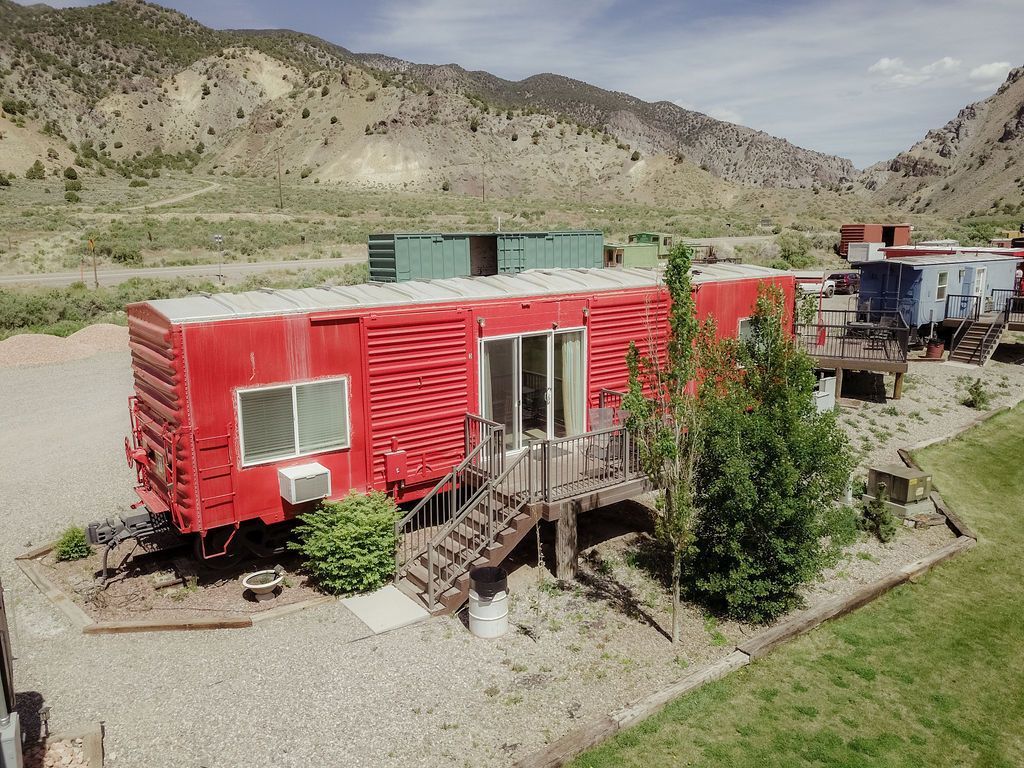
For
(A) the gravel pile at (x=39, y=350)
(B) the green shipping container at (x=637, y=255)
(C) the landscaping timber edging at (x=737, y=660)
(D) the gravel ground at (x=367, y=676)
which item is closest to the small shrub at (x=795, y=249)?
(B) the green shipping container at (x=637, y=255)

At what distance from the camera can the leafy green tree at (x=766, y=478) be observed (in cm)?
923

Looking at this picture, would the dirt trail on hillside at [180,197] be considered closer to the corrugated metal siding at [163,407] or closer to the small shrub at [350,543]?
the corrugated metal siding at [163,407]

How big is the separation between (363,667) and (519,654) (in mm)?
1891

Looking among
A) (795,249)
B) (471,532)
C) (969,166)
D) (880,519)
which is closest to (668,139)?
(969,166)

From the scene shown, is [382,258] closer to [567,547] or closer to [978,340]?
[567,547]

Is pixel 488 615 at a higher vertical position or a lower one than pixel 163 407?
lower

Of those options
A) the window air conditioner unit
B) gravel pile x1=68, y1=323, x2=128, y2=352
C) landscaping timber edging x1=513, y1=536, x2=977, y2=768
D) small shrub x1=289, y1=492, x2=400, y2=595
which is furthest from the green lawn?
gravel pile x1=68, y1=323, x2=128, y2=352

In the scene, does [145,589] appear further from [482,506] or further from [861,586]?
[861,586]

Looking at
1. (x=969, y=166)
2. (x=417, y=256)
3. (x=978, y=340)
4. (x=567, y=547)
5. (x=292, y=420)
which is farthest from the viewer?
(x=969, y=166)

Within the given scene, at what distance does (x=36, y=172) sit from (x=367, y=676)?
8009cm

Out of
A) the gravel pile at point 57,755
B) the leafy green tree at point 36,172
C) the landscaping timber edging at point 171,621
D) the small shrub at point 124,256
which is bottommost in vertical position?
the landscaping timber edging at point 171,621

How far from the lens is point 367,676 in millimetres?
8602

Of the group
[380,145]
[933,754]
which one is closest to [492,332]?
[933,754]

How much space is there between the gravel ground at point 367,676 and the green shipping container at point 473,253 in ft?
21.1
